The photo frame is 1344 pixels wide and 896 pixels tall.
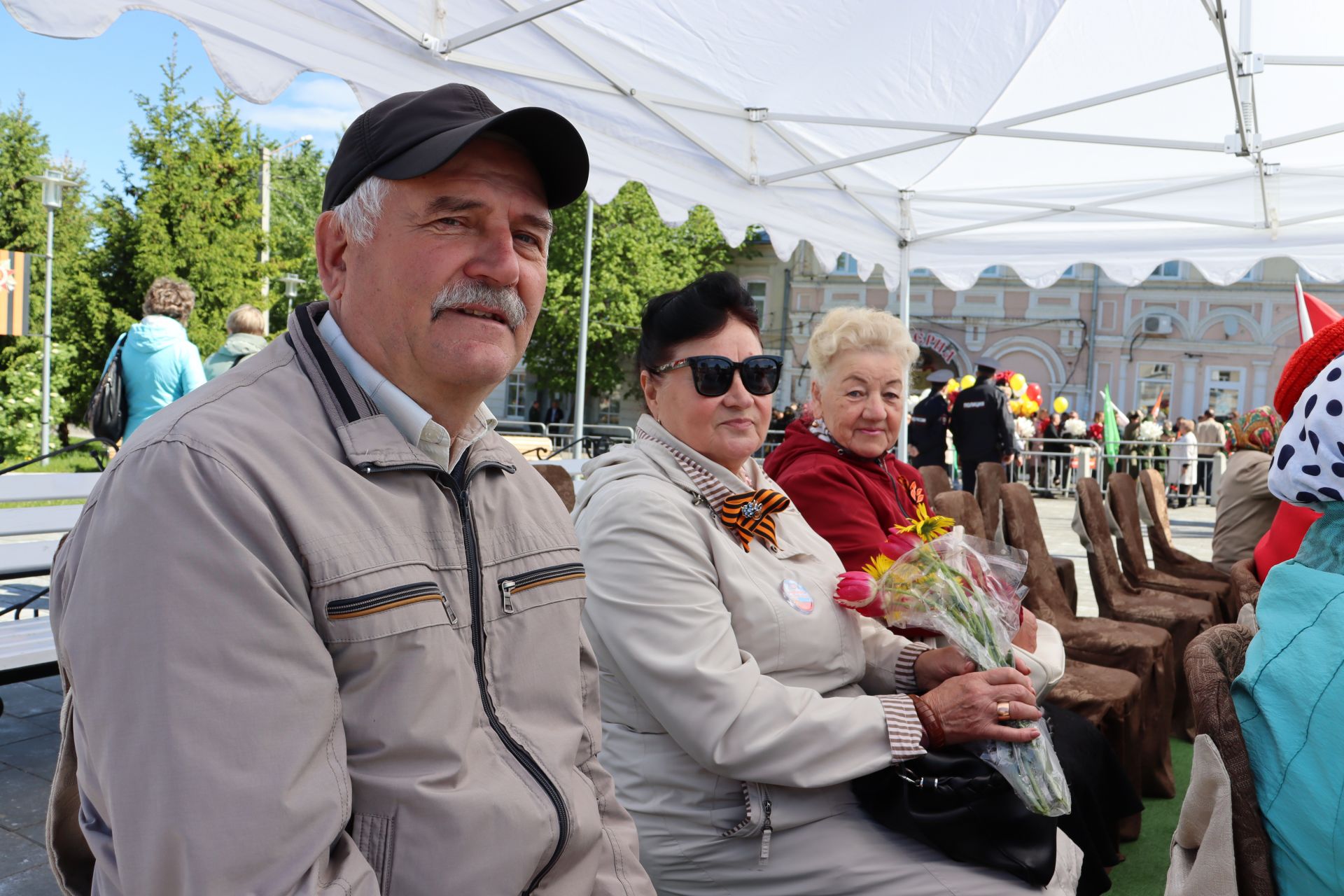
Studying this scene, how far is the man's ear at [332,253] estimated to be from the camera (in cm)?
153

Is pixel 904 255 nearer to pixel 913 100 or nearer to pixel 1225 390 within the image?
pixel 913 100

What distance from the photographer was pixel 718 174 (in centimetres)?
665

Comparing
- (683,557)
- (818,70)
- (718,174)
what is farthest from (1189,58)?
(683,557)

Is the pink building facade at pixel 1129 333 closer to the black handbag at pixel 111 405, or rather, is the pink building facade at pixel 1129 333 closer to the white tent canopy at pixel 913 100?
the white tent canopy at pixel 913 100

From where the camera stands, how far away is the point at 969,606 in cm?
230

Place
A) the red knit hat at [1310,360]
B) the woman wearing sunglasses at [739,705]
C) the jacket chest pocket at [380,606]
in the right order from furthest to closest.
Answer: the woman wearing sunglasses at [739,705]
the red knit hat at [1310,360]
the jacket chest pocket at [380,606]

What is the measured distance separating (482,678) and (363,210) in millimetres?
704

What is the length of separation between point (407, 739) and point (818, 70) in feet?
17.9

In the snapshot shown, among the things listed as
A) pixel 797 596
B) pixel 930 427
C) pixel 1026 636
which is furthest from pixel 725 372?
pixel 930 427

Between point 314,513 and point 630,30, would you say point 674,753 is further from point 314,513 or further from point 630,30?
point 630,30

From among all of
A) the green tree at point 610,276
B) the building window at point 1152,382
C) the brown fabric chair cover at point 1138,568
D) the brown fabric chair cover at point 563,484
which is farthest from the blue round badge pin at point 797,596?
the building window at point 1152,382

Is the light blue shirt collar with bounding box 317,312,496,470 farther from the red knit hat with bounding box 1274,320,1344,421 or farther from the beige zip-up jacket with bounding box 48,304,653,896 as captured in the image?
the red knit hat with bounding box 1274,320,1344,421

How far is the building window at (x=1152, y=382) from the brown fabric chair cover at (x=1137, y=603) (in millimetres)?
30237

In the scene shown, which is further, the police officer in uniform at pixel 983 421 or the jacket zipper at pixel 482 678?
the police officer in uniform at pixel 983 421
